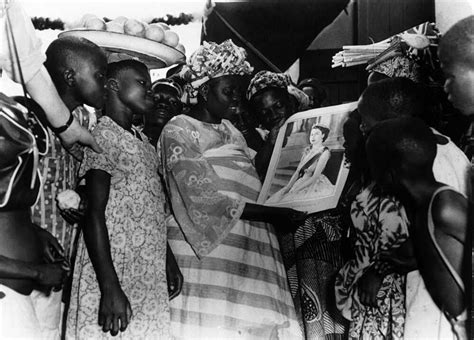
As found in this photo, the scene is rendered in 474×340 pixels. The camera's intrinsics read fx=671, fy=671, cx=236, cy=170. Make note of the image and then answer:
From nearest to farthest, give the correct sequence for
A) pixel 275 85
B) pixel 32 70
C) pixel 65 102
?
pixel 32 70, pixel 65 102, pixel 275 85

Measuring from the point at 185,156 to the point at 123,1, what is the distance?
0.65 meters

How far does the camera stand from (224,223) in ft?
7.57

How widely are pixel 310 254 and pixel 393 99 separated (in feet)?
2.14

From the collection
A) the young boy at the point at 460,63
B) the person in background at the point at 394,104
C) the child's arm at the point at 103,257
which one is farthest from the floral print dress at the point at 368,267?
the child's arm at the point at 103,257

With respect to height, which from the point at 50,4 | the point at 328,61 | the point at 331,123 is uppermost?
the point at 50,4

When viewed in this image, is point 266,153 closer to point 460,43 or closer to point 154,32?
point 154,32

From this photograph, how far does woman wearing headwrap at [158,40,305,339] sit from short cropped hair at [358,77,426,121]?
45cm

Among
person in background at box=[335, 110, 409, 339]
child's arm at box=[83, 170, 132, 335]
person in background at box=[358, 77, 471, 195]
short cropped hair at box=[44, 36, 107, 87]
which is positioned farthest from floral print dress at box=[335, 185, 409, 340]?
short cropped hair at box=[44, 36, 107, 87]

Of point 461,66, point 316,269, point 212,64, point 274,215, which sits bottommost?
point 316,269

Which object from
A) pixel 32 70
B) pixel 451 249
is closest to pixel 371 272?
pixel 451 249

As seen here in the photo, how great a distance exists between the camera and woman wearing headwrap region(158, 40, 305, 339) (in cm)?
227

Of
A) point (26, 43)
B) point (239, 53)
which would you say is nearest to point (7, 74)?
point (26, 43)

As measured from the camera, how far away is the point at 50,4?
2.46 m

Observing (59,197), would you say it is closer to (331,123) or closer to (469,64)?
(331,123)
